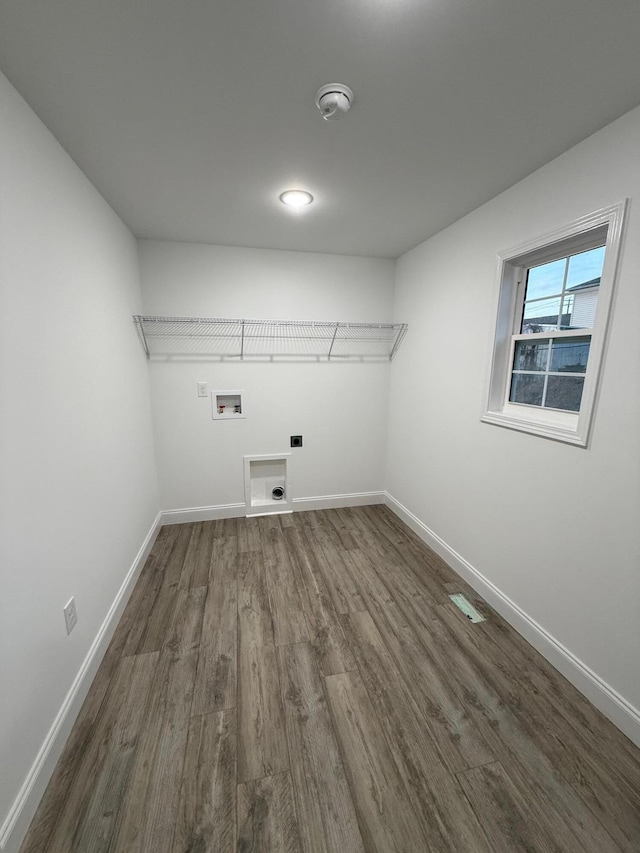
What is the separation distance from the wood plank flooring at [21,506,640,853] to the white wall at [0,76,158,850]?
23 cm

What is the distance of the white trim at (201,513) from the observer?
2.96 metres

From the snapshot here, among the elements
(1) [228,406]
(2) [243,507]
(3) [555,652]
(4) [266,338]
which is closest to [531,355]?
(3) [555,652]

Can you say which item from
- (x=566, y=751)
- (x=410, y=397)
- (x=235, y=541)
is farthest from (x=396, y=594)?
(x=410, y=397)

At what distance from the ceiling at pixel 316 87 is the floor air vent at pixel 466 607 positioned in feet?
7.83

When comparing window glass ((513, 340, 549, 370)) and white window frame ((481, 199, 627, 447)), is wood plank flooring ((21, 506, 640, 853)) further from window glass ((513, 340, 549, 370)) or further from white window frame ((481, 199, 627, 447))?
window glass ((513, 340, 549, 370))

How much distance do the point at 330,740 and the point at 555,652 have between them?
3.81 ft

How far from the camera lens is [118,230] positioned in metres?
2.14

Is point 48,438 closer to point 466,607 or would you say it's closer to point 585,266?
point 466,607

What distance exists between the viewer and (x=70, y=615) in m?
1.37

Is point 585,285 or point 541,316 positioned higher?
point 585,285

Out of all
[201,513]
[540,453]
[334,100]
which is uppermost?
[334,100]

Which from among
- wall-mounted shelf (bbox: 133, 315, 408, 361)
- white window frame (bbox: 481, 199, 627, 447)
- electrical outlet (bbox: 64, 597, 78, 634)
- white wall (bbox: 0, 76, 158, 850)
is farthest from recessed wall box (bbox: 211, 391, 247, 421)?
white window frame (bbox: 481, 199, 627, 447)

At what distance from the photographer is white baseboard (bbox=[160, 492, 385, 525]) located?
2978 mm

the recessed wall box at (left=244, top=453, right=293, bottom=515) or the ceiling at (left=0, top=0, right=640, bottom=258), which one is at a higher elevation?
the ceiling at (left=0, top=0, right=640, bottom=258)
